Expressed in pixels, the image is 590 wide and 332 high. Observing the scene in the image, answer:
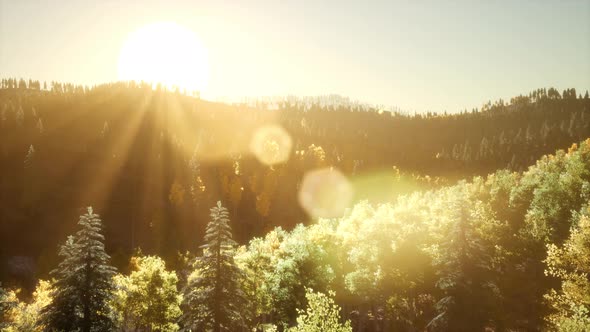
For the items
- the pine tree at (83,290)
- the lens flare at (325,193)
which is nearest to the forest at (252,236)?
the pine tree at (83,290)

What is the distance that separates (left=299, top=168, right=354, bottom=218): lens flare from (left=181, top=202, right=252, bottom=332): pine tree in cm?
9895

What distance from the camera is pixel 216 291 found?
27500 mm

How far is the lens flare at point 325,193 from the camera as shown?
5192 inches

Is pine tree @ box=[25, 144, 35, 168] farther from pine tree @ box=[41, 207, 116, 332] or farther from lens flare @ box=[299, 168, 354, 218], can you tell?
pine tree @ box=[41, 207, 116, 332]

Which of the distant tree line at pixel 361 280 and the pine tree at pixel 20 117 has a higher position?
the pine tree at pixel 20 117

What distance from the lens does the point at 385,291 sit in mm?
42250

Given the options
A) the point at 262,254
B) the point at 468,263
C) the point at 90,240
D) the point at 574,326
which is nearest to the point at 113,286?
the point at 90,240

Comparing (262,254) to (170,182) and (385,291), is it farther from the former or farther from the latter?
(170,182)

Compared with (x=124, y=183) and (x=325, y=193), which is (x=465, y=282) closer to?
(x=124, y=183)

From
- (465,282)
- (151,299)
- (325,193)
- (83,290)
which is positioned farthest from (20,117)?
(465,282)

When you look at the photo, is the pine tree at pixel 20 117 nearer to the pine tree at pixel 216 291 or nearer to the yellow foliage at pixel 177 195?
the yellow foliage at pixel 177 195

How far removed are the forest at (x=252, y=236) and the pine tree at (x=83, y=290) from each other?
3.9 inches

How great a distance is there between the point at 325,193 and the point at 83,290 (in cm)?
12100

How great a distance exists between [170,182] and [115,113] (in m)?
73.5
